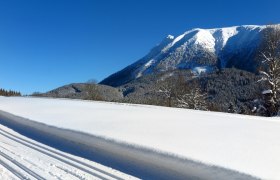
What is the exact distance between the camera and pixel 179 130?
46.1 ft

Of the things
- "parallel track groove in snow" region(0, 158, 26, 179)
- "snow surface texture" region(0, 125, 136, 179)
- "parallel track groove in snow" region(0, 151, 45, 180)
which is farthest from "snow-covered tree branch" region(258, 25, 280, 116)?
"parallel track groove in snow" region(0, 158, 26, 179)

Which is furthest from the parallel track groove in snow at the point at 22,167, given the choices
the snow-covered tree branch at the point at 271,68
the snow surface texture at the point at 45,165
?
the snow-covered tree branch at the point at 271,68

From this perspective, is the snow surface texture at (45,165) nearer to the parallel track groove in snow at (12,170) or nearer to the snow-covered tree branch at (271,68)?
the parallel track groove in snow at (12,170)

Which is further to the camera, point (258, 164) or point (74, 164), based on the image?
point (74, 164)

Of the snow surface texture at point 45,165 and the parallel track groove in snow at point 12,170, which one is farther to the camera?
the snow surface texture at point 45,165

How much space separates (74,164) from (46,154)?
1.77 metres

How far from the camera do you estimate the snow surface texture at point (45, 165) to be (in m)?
8.71

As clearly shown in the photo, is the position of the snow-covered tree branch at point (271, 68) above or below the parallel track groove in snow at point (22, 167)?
above

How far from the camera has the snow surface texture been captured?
28.6ft

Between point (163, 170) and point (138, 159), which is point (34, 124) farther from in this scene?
point (163, 170)

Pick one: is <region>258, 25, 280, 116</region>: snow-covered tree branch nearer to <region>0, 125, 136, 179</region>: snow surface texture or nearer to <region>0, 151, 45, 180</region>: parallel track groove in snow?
<region>0, 125, 136, 179</region>: snow surface texture

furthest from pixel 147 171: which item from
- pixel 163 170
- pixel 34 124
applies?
pixel 34 124

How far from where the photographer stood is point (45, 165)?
9688mm

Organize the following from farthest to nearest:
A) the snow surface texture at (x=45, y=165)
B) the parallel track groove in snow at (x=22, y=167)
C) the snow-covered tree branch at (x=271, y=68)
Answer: the snow-covered tree branch at (x=271, y=68)
the snow surface texture at (x=45, y=165)
the parallel track groove in snow at (x=22, y=167)
